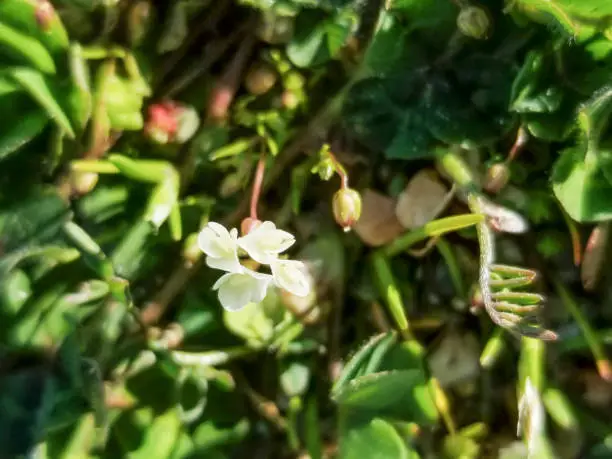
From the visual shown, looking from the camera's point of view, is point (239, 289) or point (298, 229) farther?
point (298, 229)

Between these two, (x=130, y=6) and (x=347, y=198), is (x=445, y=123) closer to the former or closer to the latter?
(x=347, y=198)

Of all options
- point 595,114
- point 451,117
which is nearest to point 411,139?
point 451,117

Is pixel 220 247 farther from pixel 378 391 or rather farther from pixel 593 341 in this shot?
pixel 593 341

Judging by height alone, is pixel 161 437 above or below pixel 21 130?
below

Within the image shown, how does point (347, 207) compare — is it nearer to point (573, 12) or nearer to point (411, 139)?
point (411, 139)

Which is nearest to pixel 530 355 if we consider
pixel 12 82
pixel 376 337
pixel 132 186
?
pixel 376 337

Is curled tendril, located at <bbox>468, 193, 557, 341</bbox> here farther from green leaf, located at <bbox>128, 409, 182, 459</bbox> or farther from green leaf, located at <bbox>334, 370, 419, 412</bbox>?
green leaf, located at <bbox>128, 409, 182, 459</bbox>

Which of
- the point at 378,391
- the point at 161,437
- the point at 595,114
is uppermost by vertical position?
the point at 595,114
